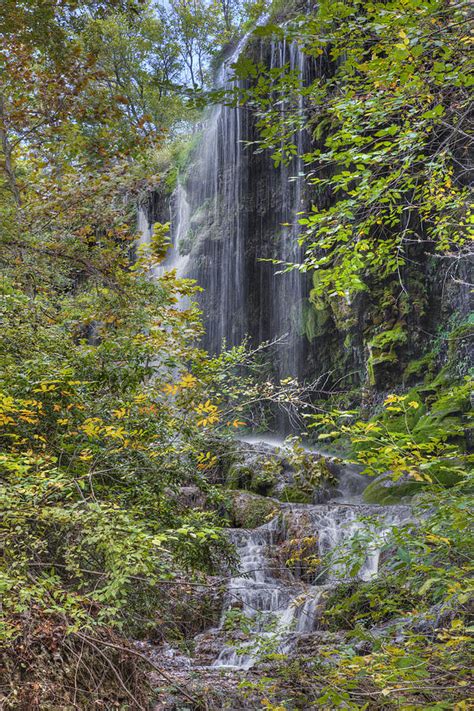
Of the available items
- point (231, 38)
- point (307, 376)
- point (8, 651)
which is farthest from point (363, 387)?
point (231, 38)

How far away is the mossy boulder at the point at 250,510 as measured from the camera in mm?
8727

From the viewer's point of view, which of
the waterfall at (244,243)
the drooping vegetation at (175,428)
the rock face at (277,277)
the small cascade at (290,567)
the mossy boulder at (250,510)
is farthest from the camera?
the waterfall at (244,243)

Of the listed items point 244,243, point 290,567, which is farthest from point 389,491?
point 244,243

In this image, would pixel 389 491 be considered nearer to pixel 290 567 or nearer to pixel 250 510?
pixel 250 510

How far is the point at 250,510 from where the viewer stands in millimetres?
8930

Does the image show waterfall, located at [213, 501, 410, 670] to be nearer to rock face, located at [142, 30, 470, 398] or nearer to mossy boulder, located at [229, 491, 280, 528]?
mossy boulder, located at [229, 491, 280, 528]

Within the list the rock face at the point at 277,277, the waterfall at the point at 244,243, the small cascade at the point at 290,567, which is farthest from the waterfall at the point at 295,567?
the waterfall at the point at 244,243

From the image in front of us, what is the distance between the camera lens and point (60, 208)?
20.8ft

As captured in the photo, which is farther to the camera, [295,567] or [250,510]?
[250,510]

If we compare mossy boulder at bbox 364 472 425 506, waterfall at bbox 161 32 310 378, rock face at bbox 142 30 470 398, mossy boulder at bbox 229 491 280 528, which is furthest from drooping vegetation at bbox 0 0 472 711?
waterfall at bbox 161 32 310 378

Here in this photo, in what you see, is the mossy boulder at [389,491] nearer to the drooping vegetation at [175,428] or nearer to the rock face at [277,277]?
the drooping vegetation at [175,428]

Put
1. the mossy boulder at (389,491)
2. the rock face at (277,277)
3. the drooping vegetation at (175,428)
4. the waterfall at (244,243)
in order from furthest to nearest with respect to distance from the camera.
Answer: the waterfall at (244,243) → the rock face at (277,277) → the mossy boulder at (389,491) → the drooping vegetation at (175,428)

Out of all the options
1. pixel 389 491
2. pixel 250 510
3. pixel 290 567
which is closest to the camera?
pixel 290 567

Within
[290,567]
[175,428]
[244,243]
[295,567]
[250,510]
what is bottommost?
[290,567]
